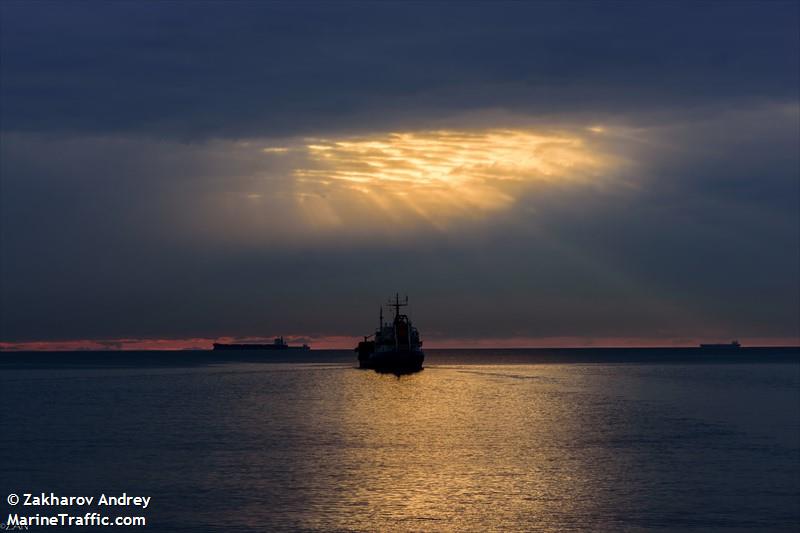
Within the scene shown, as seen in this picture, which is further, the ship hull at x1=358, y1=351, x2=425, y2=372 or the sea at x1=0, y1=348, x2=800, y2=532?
the ship hull at x1=358, y1=351, x2=425, y2=372

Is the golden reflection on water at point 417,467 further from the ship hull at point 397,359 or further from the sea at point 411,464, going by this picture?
the ship hull at point 397,359

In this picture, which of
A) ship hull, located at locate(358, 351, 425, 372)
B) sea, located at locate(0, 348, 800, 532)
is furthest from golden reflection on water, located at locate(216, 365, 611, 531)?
ship hull, located at locate(358, 351, 425, 372)

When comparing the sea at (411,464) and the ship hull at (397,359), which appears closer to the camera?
the sea at (411,464)

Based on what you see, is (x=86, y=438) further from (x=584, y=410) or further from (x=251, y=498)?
(x=584, y=410)

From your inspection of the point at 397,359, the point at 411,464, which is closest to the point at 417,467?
the point at 411,464

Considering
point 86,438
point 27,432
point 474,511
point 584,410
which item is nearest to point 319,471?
point 474,511

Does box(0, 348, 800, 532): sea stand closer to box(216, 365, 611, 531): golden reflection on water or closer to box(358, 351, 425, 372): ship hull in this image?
box(216, 365, 611, 531): golden reflection on water

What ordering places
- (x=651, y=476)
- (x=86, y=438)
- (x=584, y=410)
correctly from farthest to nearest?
(x=584, y=410)
(x=86, y=438)
(x=651, y=476)

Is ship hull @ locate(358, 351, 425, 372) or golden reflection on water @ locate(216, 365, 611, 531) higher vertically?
ship hull @ locate(358, 351, 425, 372)

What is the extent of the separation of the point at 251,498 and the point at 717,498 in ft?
73.4

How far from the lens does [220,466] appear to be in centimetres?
5538

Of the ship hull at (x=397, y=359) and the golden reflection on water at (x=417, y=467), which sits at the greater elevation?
the ship hull at (x=397, y=359)

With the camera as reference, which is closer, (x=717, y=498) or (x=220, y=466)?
(x=717, y=498)

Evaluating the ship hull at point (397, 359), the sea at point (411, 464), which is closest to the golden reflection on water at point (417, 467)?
the sea at point (411, 464)
